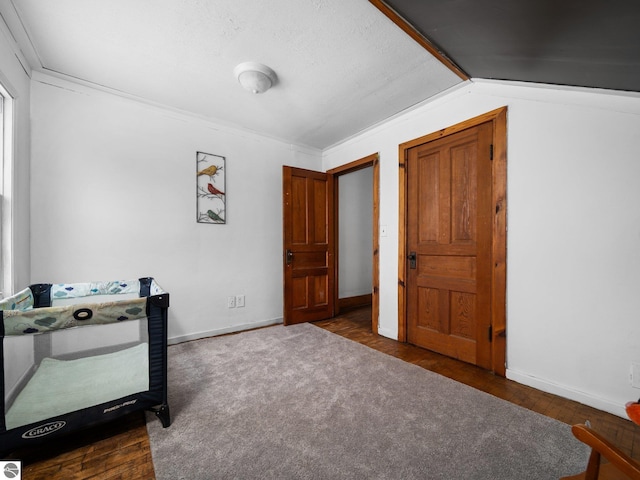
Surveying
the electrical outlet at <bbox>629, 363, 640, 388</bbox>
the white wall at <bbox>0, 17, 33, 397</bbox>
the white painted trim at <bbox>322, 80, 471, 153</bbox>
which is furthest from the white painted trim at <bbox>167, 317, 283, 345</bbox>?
the electrical outlet at <bbox>629, 363, 640, 388</bbox>

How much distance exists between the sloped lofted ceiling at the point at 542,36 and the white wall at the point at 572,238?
24 cm

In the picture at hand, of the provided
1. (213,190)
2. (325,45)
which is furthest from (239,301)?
(325,45)

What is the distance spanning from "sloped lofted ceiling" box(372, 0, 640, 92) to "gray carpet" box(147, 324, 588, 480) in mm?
1875

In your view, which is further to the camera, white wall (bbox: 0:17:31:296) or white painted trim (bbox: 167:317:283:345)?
white painted trim (bbox: 167:317:283:345)

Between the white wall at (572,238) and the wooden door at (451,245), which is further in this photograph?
→ the wooden door at (451,245)

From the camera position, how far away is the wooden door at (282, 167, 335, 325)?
11.4 feet

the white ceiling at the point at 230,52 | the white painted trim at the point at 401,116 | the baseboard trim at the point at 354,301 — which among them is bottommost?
the baseboard trim at the point at 354,301

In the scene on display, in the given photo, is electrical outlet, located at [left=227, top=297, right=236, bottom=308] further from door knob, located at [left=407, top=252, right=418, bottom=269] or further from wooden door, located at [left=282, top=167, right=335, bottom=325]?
door knob, located at [left=407, top=252, right=418, bottom=269]

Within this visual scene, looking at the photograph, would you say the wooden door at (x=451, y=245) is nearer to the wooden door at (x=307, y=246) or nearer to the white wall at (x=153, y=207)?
the wooden door at (x=307, y=246)

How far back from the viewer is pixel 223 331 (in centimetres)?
319

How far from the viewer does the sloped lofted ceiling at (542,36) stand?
3.57 ft

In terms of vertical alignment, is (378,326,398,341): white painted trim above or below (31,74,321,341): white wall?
below

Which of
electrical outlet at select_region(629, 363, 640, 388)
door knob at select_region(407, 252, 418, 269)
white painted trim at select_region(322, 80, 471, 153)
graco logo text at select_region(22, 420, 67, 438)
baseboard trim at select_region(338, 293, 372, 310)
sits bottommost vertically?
baseboard trim at select_region(338, 293, 372, 310)

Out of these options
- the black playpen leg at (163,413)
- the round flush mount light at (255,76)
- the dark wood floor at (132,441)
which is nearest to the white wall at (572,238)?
the dark wood floor at (132,441)
